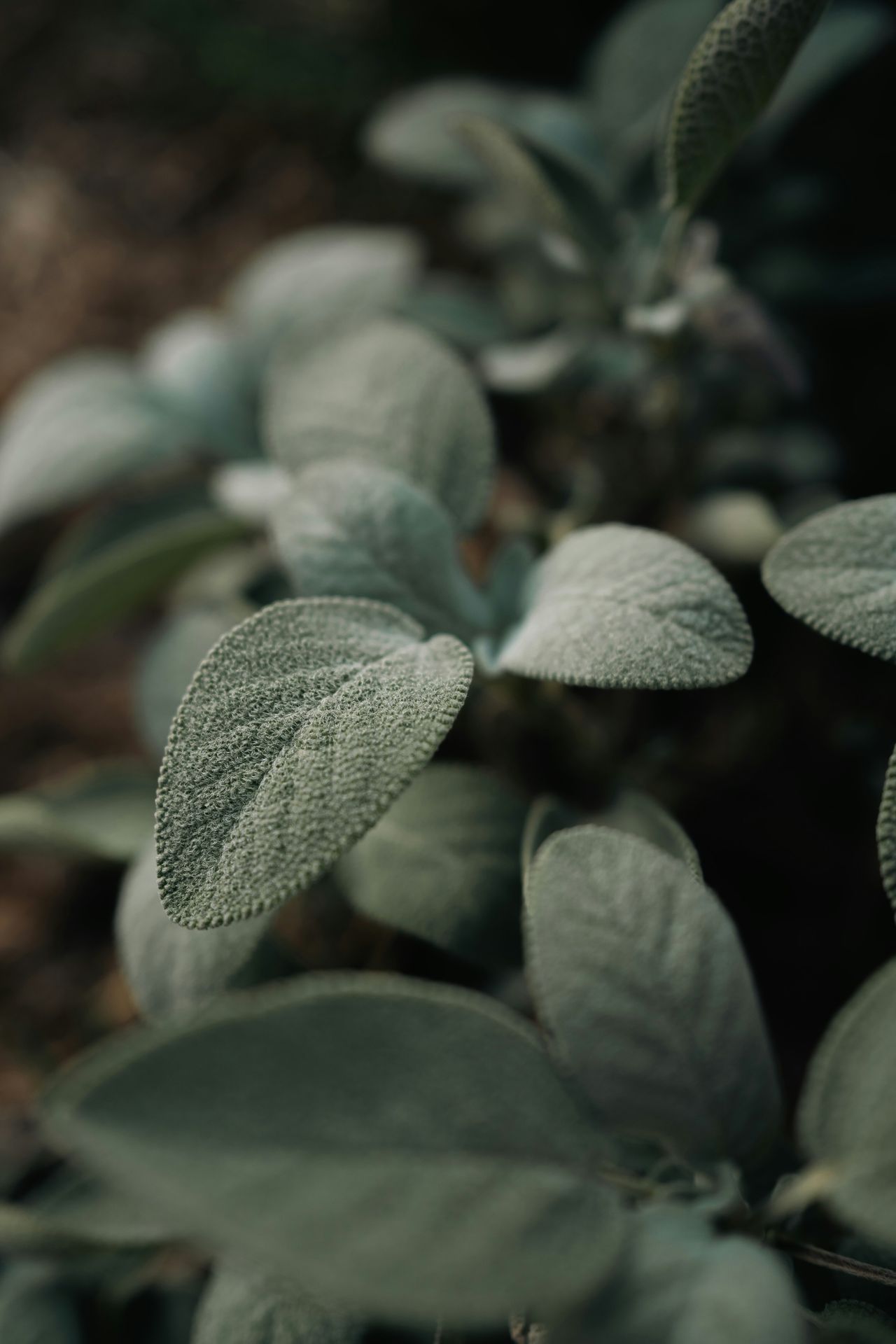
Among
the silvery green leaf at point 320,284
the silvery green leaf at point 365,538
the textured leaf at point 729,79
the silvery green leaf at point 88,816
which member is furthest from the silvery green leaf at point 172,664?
the textured leaf at point 729,79

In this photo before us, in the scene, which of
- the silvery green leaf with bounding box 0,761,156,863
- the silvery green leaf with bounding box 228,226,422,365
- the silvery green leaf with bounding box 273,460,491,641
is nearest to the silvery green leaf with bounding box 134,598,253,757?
the silvery green leaf with bounding box 0,761,156,863

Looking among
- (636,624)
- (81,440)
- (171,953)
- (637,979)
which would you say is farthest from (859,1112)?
(81,440)

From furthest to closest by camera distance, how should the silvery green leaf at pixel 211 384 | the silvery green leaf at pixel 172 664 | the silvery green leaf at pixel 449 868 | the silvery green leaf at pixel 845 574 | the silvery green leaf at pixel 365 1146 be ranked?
the silvery green leaf at pixel 211 384 < the silvery green leaf at pixel 172 664 < the silvery green leaf at pixel 449 868 < the silvery green leaf at pixel 845 574 < the silvery green leaf at pixel 365 1146

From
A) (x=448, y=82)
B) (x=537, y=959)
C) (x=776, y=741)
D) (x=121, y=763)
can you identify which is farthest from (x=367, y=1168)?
(x=448, y=82)

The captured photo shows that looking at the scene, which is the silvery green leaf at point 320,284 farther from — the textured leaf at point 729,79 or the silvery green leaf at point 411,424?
the textured leaf at point 729,79

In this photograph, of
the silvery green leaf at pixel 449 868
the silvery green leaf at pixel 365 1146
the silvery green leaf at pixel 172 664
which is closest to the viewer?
the silvery green leaf at pixel 365 1146
